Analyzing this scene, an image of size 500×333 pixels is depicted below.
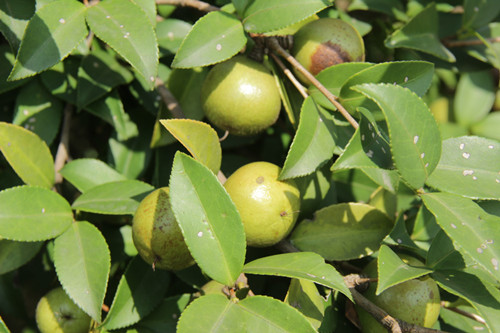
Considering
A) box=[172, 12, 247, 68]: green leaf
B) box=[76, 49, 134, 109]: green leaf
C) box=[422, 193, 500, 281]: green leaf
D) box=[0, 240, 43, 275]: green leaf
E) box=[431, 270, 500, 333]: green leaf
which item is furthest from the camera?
box=[76, 49, 134, 109]: green leaf

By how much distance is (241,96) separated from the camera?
3.68 ft

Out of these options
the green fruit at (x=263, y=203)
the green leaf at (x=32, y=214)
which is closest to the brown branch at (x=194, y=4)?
the green fruit at (x=263, y=203)

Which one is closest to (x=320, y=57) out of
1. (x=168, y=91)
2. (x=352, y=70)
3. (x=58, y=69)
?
(x=352, y=70)

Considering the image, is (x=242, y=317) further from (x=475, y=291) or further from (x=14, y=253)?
(x=14, y=253)

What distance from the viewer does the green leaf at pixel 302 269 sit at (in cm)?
88

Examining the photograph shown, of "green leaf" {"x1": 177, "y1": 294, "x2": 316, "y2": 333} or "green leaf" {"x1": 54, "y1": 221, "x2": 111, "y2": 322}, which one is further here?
"green leaf" {"x1": 54, "y1": 221, "x2": 111, "y2": 322}

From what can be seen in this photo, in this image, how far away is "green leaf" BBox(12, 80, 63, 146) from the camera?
1.29 metres

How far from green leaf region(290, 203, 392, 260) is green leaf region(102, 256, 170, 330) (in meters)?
0.37

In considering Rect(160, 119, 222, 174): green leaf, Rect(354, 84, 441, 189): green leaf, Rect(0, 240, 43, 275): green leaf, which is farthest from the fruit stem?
Rect(0, 240, 43, 275): green leaf

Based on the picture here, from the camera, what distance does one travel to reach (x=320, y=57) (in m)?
1.17

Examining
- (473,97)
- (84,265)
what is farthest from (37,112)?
(473,97)

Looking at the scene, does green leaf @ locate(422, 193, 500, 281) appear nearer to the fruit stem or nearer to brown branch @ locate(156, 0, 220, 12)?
the fruit stem

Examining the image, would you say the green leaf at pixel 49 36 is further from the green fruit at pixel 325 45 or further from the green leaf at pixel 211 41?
the green fruit at pixel 325 45

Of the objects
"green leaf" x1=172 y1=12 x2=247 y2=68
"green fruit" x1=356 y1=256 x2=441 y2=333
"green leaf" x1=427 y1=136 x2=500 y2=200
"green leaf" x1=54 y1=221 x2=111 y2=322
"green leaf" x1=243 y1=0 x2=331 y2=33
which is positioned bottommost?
"green fruit" x1=356 y1=256 x2=441 y2=333
